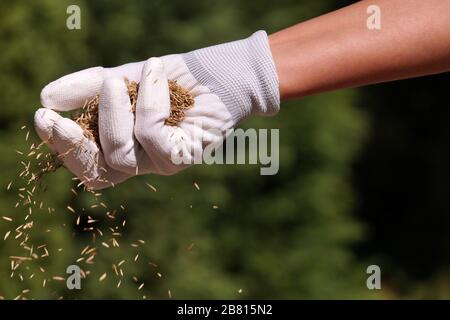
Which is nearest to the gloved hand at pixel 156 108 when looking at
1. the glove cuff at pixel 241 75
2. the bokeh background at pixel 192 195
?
the glove cuff at pixel 241 75

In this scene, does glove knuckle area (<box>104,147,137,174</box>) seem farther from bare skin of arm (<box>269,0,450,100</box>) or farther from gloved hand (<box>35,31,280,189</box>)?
bare skin of arm (<box>269,0,450,100</box>)

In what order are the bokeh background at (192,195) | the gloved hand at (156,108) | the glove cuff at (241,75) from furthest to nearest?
the bokeh background at (192,195) < the glove cuff at (241,75) < the gloved hand at (156,108)

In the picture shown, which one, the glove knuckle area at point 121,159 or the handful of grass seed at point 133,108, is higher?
the handful of grass seed at point 133,108

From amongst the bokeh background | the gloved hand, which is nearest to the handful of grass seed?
the gloved hand

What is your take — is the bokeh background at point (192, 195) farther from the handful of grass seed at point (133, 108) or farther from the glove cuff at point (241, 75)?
the glove cuff at point (241, 75)

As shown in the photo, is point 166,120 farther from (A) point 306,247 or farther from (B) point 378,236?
(B) point 378,236

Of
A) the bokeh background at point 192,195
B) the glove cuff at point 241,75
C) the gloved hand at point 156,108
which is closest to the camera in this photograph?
the gloved hand at point 156,108

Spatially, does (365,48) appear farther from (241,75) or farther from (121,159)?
(121,159)
